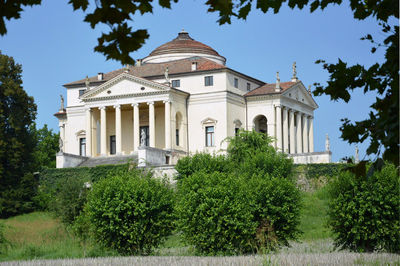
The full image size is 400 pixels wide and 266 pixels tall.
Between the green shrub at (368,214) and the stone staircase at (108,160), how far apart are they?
111 feet

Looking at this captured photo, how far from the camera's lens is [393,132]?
780 centimetres

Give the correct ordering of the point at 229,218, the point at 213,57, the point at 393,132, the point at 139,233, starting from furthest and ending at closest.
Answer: the point at 213,57, the point at 139,233, the point at 229,218, the point at 393,132

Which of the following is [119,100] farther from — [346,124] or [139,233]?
[346,124]

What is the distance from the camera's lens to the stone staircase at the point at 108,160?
6450 centimetres

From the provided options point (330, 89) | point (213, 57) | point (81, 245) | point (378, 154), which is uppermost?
point (213, 57)

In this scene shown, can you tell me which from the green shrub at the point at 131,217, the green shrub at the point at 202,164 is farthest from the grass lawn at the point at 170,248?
the green shrub at the point at 202,164

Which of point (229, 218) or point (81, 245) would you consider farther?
point (81, 245)

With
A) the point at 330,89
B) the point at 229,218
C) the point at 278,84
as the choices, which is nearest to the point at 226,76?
the point at 278,84

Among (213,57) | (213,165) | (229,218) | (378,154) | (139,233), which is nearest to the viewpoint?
(378,154)

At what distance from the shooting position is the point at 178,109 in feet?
226

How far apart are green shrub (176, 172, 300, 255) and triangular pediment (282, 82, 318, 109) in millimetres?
37242

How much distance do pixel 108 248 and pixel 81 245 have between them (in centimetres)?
440

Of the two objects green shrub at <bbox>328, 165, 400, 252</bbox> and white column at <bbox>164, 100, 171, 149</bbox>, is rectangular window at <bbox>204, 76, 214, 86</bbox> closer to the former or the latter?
white column at <bbox>164, 100, 171, 149</bbox>

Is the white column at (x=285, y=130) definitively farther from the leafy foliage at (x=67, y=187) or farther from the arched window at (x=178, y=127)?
the leafy foliage at (x=67, y=187)
